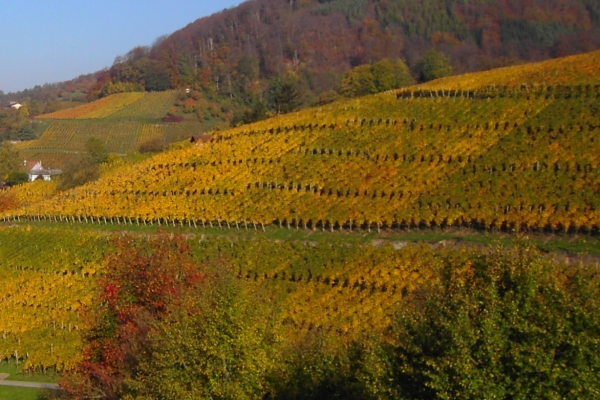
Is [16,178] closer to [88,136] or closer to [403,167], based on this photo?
[88,136]

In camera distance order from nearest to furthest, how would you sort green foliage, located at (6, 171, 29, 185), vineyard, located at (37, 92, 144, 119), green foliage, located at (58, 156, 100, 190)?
green foliage, located at (58, 156, 100, 190), green foliage, located at (6, 171, 29, 185), vineyard, located at (37, 92, 144, 119)

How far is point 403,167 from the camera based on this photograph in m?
34.8

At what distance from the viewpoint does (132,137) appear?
91062 millimetres

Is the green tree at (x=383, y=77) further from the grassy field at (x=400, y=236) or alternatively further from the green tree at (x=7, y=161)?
the green tree at (x=7, y=161)

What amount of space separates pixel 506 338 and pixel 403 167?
2468cm

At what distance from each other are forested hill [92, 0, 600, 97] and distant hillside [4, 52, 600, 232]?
38098 mm

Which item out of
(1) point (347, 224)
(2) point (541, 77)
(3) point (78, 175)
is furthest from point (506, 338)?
(3) point (78, 175)

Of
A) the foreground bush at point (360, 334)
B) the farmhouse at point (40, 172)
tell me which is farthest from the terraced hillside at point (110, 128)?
the foreground bush at point (360, 334)

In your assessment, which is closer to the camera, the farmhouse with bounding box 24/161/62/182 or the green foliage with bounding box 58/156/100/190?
the green foliage with bounding box 58/156/100/190

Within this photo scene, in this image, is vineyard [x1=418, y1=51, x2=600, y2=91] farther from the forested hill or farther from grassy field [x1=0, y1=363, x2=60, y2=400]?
grassy field [x1=0, y1=363, x2=60, y2=400]

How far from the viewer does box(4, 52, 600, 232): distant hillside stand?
29312 millimetres

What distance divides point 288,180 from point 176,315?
70.2 ft

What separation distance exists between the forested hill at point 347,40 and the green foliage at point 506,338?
70440 millimetres

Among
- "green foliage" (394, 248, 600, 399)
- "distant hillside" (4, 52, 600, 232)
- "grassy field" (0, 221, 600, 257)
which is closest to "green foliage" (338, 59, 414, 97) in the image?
"distant hillside" (4, 52, 600, 232)
